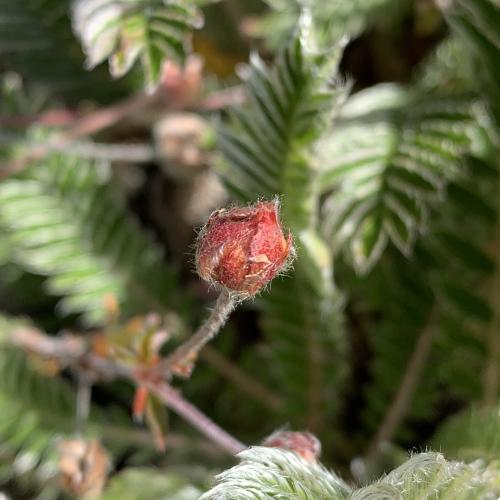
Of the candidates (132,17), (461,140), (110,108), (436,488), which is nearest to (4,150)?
(110,108)

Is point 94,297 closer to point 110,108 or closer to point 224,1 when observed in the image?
point 110,108

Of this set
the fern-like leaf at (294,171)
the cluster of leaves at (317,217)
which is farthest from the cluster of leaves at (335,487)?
the fern-like leaf at (294,171)

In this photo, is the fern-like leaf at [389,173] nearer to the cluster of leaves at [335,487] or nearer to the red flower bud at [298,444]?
the red flower bud at [298,444]

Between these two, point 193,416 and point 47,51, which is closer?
point 193,416

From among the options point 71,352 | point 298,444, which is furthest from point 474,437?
point 71,352

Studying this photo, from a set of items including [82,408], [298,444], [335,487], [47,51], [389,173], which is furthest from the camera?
[47,51]

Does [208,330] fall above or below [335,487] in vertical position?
above

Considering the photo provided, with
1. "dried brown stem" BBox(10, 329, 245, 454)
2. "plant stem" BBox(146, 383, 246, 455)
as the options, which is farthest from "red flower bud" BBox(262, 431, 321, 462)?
"dried brown stem" BBox(10, 329, 245, 454)

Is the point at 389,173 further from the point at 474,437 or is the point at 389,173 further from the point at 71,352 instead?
the point at 71,352
